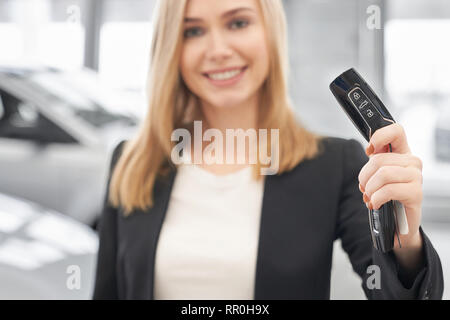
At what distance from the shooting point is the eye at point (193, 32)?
0.53 metres

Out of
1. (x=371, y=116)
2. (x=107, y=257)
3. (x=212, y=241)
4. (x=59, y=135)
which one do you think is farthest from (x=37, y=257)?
(x=59, y=135)

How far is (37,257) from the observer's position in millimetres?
543

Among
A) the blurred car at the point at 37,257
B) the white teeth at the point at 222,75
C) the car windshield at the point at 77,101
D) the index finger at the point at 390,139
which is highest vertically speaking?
the car windshield at the point at 77,101

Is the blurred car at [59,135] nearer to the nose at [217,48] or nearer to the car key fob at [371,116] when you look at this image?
the nose at [217,48]

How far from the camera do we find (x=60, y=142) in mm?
1038

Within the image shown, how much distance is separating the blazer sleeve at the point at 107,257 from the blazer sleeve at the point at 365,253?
0.31 metres

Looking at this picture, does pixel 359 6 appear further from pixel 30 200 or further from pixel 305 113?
pixel 30 200

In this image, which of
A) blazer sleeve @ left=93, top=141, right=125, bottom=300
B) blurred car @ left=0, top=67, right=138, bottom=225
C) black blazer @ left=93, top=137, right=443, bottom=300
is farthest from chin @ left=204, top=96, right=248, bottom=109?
blurred car @ left=0, top=67, right=138, bottom=225

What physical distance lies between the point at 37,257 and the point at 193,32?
0.33 meters

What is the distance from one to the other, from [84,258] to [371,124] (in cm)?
47

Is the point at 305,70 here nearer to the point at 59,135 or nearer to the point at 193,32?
the point at 193,32

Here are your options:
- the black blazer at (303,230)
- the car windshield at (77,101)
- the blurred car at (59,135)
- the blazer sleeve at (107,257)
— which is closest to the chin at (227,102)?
the black blazer at (303,230)

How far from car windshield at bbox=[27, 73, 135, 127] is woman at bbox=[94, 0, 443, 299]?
497 mm

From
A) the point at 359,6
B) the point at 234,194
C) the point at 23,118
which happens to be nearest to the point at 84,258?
the point at 234,194
